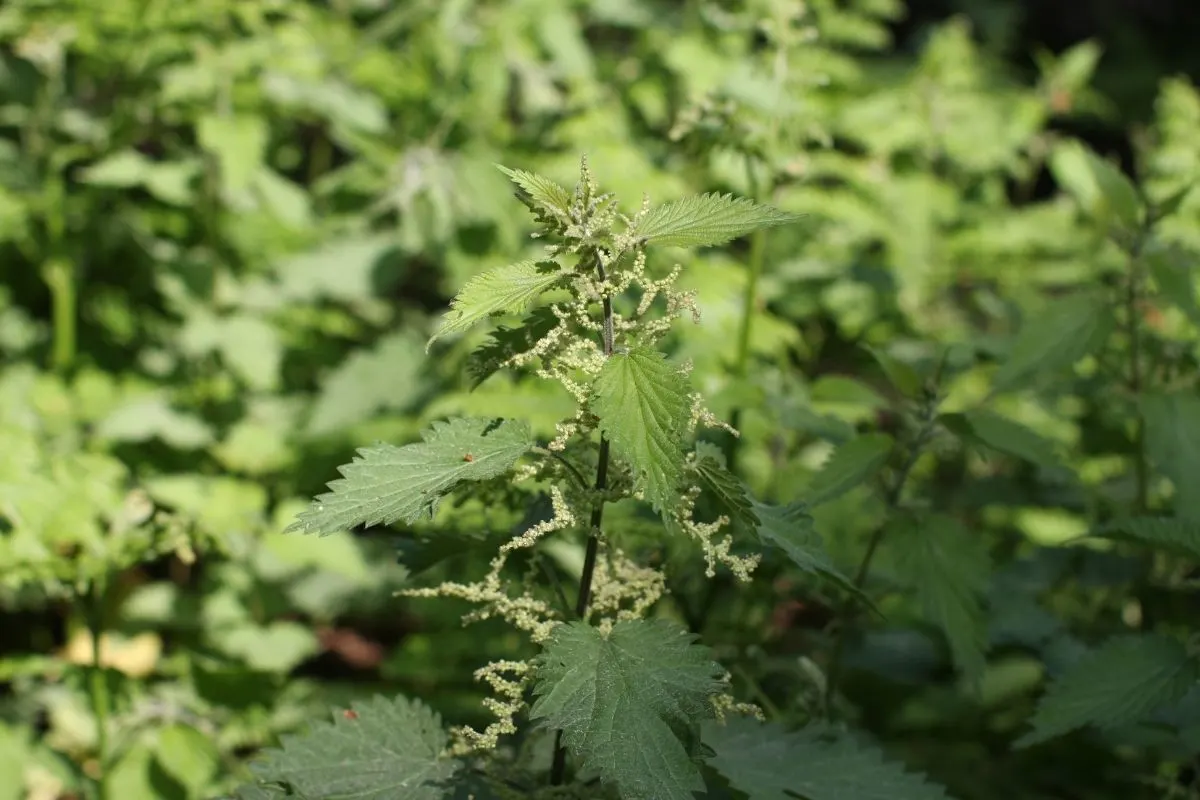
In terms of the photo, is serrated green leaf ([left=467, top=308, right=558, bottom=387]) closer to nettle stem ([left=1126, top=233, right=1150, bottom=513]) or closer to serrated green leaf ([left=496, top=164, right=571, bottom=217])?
serrated green leaf ([left=496, top=164, right=571, bottom=217])

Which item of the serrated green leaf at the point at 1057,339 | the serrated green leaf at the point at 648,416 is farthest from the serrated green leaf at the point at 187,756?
the serrated green leaf at the point at 1057,339

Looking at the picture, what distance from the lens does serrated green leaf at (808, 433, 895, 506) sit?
1646 mm

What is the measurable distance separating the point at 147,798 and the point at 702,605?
1.03 meters

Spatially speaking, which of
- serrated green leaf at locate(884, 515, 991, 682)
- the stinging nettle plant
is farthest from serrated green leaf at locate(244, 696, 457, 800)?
serrated green leaf at locate(884, 515, 991, 682)

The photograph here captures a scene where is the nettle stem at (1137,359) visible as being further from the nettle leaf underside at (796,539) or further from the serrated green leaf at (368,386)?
the serrated green leaf at (368,386)

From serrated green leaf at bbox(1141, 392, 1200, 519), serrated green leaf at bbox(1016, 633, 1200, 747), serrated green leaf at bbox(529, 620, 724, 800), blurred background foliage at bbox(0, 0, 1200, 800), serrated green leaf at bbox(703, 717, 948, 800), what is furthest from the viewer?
blurred background foliage at bbox(0, 0, 1200, 800)

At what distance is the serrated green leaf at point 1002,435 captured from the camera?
5.60 feet

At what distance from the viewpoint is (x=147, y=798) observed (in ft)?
6.78

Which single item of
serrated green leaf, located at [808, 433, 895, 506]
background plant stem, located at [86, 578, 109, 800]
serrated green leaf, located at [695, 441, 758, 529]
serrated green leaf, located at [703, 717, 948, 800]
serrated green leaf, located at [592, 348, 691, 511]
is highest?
serrated green leaf, located at [592, 348, 691, 511]

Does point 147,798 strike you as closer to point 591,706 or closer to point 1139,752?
point 591,706

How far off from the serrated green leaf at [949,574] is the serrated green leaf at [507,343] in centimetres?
69

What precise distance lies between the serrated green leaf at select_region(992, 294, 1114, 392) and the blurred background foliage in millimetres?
88

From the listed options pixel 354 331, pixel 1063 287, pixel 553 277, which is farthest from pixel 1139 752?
pixel 1063 287

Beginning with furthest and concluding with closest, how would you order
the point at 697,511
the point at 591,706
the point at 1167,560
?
the point at 1167,560
the point at 697,511
the point at 591,706
